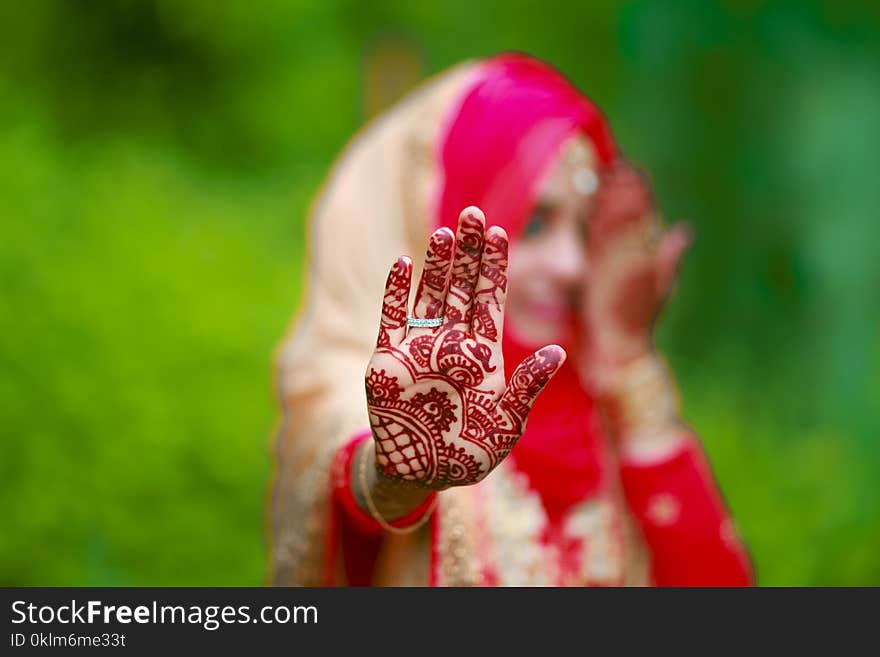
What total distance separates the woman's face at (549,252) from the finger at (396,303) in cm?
34

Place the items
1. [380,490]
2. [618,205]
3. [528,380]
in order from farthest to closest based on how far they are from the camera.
Result: 1. [618,205]
2. [380,490]
3. [528,380]

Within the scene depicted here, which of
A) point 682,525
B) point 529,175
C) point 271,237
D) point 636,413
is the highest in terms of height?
point 271,237

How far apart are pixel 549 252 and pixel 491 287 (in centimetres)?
35

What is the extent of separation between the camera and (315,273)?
1192 mm

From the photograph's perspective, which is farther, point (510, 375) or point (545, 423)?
point (545, 423)

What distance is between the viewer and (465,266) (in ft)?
2.66

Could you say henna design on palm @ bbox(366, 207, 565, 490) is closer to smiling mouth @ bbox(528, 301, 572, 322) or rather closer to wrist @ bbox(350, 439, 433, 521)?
wrist @ bbox(350, 439, 433, 521)

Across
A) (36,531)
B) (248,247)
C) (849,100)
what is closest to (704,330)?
(849,100)

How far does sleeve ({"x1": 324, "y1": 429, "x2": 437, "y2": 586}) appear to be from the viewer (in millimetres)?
999

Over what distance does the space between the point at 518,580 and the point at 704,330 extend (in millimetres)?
1042

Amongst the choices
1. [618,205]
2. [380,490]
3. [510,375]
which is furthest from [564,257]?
[380,490]

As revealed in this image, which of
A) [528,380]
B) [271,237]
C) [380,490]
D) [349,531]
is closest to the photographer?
[528,380]

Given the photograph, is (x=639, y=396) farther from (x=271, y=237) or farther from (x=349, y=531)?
(x=271, y=237)
